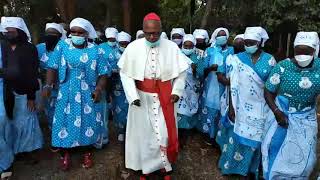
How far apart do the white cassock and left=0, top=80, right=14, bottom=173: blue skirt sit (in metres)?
1.50

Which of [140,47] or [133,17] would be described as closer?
[140,47]

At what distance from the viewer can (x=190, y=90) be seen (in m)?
6.33

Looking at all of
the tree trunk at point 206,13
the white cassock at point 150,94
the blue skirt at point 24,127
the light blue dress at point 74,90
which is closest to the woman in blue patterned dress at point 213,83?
the white cassock at point 150,94

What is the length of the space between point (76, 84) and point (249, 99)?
82.6 inches

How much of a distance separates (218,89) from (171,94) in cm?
164

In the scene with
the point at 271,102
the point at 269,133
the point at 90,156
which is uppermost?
the point at 271,102

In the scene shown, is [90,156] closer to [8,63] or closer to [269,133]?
[8,63]

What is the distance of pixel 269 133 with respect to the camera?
464 cm

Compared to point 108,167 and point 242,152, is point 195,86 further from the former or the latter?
point 108,167

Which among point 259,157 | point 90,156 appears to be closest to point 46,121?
point 90,156

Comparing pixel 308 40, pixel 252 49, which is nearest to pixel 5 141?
pixel 252 49

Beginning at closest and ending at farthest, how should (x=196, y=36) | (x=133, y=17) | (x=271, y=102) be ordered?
(x=271, y=102) → (x=196, y=36) → (x=133, y=17)

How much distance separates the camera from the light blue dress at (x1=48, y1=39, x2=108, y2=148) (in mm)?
5012

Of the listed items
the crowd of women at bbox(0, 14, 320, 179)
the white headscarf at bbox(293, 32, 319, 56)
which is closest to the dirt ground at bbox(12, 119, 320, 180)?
the crowd of women at bbox(0, 14, 320, 179)
